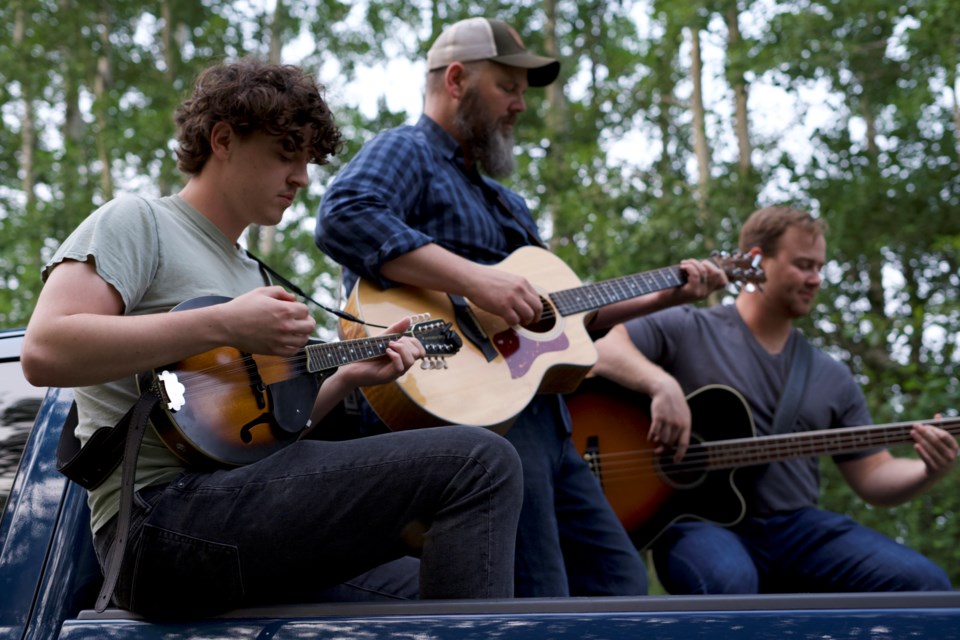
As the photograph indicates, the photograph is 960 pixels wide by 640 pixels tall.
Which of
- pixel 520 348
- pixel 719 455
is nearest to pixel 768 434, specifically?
pixel 719 455

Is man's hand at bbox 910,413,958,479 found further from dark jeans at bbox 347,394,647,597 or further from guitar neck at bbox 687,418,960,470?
dark jeans at bbox 347,394,647,597

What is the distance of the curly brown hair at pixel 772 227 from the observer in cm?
411

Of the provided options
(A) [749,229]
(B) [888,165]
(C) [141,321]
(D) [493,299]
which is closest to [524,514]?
(D) [493,299]

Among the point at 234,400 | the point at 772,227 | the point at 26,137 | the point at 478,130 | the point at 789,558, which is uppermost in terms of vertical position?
the point at 26,137

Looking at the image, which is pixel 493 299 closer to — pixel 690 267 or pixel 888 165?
pixel 690 267

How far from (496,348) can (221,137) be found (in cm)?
97

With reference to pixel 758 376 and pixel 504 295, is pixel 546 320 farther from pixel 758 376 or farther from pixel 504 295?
pixel 758 376

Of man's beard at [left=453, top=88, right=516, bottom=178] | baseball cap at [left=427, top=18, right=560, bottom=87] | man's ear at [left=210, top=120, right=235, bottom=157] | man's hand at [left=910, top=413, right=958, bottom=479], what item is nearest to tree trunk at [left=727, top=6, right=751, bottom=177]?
man's hand at [left=910, top=413, right=958, bottom=479]

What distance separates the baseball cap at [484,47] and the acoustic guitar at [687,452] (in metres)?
1.07

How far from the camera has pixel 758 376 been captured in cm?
377

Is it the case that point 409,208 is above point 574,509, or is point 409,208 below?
above

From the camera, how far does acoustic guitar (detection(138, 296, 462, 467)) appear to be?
1888 millimetres

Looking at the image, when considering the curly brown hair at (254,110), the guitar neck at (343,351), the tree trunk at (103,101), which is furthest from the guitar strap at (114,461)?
the tree trunk at (103,101)

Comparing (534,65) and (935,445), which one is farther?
(935,445)
